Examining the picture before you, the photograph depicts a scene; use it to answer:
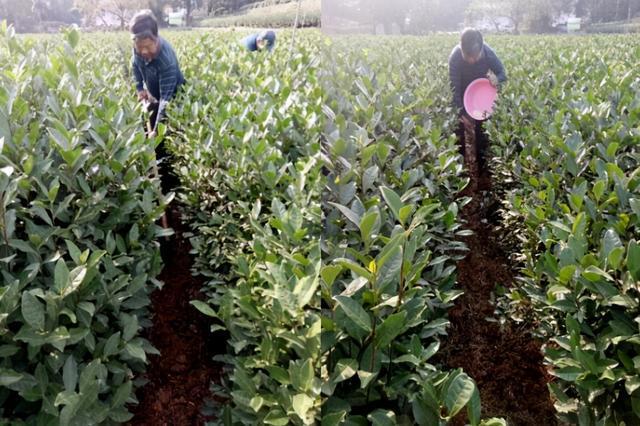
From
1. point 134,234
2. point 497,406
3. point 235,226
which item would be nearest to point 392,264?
point 134,234

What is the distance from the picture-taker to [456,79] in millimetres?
2699

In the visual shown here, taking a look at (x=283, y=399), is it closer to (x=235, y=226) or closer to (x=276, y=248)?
(x=276, y=248)

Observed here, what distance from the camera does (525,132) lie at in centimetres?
303

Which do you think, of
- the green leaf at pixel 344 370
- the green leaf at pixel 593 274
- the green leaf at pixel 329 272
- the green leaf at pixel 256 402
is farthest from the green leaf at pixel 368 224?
the green leaf at pixel 593 274

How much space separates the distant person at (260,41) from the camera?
20.4 ft

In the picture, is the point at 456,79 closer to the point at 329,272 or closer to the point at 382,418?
the point at 329,272

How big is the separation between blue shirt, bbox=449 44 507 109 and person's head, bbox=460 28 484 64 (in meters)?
0.02

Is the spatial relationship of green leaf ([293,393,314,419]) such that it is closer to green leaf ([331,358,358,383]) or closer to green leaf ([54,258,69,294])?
green leaf ([331,358,358,383])

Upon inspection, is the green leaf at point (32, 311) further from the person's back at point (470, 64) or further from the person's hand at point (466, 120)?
the person's hand at point (466, 120)

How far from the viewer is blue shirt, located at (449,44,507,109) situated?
8.25 feet

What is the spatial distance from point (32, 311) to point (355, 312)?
2.60 feet

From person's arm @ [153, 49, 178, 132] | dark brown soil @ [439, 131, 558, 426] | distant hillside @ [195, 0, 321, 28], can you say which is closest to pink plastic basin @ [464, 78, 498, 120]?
dark brown soil @ [439, 131, 558, 426]

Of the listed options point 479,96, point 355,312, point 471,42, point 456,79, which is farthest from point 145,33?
point 355,312

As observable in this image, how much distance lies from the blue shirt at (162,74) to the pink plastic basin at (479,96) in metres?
2.54
